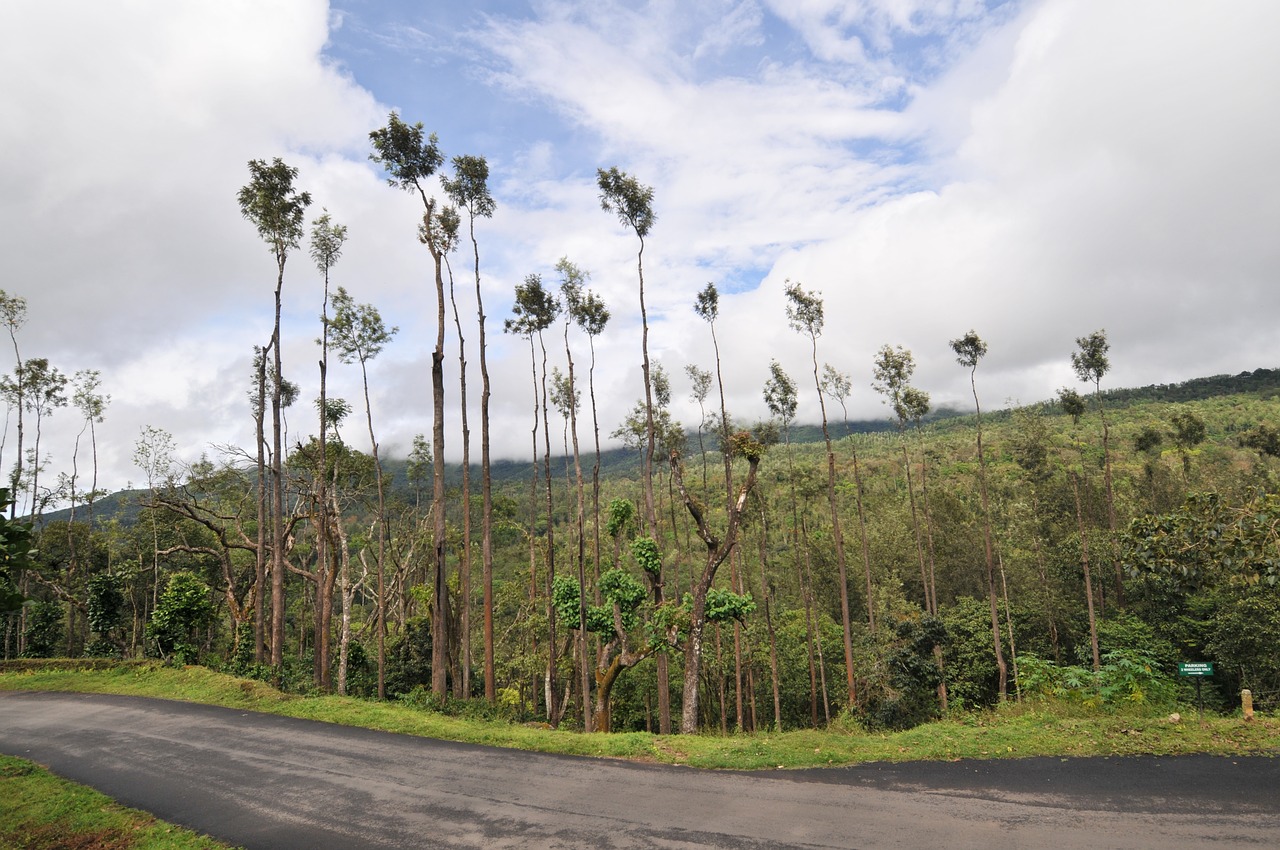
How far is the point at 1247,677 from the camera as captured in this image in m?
23.1

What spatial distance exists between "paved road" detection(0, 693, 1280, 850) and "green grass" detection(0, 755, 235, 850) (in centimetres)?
37

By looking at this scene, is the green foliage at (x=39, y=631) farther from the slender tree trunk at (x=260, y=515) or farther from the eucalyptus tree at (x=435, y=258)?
the eucalyptus tree at (x=435, y=258)

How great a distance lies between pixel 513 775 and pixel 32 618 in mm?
32725

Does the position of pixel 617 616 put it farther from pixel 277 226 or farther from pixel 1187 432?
pixel 1187 432

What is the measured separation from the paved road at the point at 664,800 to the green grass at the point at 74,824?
37 cm

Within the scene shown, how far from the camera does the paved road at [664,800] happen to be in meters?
7.14

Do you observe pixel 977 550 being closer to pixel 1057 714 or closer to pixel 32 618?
pixel 1057 714

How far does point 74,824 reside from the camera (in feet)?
28.0

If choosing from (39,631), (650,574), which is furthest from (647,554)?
(39,631)

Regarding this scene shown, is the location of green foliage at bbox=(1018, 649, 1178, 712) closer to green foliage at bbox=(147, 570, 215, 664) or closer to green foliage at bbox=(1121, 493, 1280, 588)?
green foliage at bbox=(1121, 493, 1280, 588)

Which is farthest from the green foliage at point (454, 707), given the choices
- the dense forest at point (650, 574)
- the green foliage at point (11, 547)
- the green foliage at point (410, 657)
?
the green foliage at point (410, 657)

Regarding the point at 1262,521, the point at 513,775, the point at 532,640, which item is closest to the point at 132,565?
the point at 532,640

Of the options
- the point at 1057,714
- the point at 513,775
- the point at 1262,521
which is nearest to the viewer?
the point at 1262,521

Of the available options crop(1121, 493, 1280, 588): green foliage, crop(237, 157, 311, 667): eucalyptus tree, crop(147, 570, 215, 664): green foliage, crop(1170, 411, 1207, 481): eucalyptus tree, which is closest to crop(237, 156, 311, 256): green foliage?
crop(237, 157, 311, 667): eucalyptus tree
